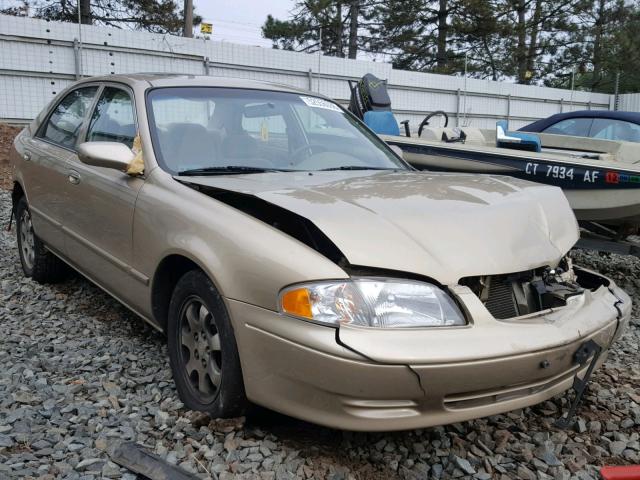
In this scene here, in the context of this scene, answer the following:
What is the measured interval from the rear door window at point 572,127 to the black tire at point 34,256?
5995mm

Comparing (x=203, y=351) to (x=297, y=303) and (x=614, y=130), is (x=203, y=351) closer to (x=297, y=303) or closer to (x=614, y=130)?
(x=297, y=303)

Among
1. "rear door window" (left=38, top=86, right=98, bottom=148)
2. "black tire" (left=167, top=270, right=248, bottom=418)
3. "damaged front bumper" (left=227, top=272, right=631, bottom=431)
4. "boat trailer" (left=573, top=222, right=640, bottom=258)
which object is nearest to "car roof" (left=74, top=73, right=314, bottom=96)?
"rear door window" (left=38, top=86, right=98, bottom=148)

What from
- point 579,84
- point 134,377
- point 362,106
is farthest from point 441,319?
point 579,84

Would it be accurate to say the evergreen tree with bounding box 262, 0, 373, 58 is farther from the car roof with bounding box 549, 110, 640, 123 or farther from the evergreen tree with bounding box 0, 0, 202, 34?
the car roof with bounding box 549, 110, 640, 123

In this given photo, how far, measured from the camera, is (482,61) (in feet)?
96.2

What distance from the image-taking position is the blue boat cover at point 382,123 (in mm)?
7027

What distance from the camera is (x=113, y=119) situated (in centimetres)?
368

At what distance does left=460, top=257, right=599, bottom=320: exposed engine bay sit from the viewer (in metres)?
2.39

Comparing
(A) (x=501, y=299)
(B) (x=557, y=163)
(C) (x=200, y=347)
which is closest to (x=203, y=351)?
(C) (x=200, y=347)

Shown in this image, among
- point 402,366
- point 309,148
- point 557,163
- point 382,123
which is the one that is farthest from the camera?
point 382,123

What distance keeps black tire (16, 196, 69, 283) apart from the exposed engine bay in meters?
3.43

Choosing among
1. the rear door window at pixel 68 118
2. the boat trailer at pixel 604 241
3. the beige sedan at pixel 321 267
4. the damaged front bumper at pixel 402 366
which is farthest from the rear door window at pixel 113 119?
the boat trailer at pixel 604 241

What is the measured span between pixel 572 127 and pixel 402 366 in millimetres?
6564

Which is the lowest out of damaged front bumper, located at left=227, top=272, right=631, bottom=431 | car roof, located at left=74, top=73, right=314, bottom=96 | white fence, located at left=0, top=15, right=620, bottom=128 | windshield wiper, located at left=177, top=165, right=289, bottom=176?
damaged front bumper, located at left=227, top=272, right=631, bottom=431
